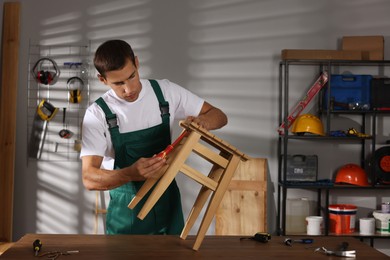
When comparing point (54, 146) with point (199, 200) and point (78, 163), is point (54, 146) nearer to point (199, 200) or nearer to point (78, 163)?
point (78, 163)

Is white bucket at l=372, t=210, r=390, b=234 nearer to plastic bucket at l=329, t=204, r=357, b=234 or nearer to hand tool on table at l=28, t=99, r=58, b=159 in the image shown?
plastic bucket at l=329, t=204, r=357, b=234

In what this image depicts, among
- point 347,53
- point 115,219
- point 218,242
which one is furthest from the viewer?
point 347,53

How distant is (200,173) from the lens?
2.91 meters

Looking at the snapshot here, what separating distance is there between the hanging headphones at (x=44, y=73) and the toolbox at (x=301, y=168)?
2.16 m

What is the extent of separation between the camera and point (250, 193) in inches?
229

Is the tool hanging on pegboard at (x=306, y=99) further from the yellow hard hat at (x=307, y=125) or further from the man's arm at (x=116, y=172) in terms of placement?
the man's arm at (x=116, y=172)

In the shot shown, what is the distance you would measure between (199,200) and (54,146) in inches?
127

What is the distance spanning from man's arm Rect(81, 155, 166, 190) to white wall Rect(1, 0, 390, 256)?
2698 millimetres

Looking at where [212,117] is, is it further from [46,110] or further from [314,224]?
[46,110]

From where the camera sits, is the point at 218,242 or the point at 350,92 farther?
the point at 350,92

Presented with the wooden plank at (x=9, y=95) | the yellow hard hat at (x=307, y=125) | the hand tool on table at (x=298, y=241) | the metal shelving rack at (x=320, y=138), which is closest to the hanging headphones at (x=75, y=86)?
the wooden plank at (x=9, y=95)

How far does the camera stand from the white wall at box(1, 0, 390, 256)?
5926mm

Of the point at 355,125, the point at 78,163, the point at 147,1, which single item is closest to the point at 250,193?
the point at 355,125

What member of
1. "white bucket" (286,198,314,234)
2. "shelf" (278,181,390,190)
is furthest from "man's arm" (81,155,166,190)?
"white bucket" (286,198,314,234)
